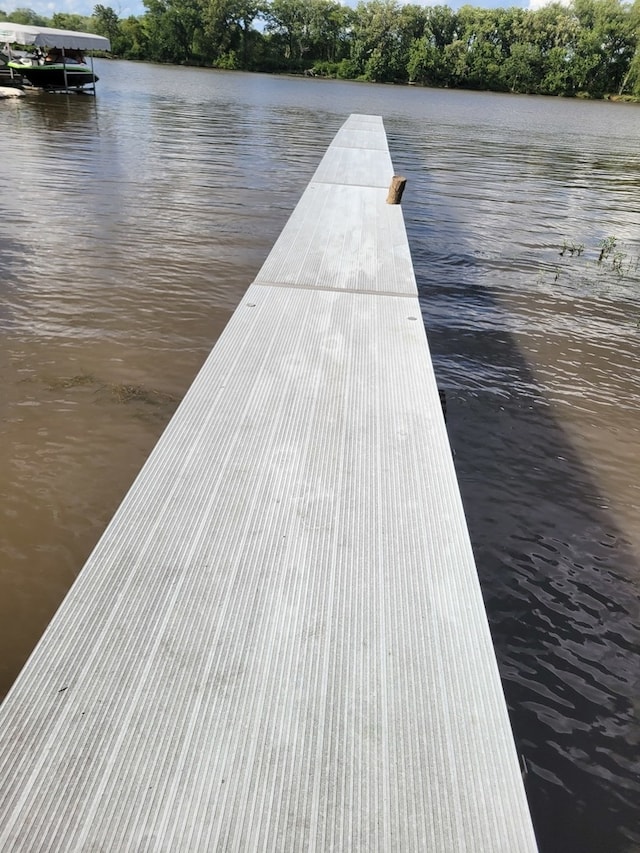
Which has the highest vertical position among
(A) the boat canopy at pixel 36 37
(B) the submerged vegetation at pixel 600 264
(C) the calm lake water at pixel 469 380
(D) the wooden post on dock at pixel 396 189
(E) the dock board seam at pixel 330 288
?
(A) the boat canopy at pixel 36 37

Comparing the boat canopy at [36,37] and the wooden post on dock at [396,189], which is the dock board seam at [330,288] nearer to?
the wooden post on dock at [396,189]

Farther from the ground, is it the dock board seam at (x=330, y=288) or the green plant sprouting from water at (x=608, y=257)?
the dock board seam at (x=330, y=288)

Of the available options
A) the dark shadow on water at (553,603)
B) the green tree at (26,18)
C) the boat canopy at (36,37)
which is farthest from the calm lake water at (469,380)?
the green tree at (26,18)

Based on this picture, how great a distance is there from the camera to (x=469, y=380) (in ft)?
16.3

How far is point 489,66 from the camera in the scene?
61.1 meters

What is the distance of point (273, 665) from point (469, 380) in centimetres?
378

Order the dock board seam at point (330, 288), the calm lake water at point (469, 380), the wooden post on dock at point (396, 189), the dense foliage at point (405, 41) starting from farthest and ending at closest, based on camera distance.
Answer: the dense foliage at point (405, 41) < the wooden post on dock at point (396, 189) < the dock board seam at point (330, 288) < the calm lake water at point (469, 380)

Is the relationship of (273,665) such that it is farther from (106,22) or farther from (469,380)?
(106,22)

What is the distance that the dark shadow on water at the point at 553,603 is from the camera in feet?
7.23

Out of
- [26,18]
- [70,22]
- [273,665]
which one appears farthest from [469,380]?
[26,18]

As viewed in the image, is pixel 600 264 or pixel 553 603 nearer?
pixel 553 603

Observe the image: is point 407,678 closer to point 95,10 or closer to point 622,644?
point 622,644

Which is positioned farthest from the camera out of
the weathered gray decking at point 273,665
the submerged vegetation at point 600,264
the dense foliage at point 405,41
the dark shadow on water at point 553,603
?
the dense foliage at point 405,41

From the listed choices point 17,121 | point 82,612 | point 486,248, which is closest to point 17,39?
point 17,121
